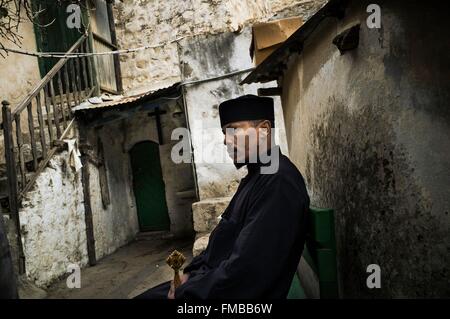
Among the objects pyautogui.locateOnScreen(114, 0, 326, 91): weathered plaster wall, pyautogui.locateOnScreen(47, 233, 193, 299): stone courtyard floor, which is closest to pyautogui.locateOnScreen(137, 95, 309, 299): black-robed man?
pyautogui.locateOnScreen(47, 233, 193, 299): stone courtyard floor

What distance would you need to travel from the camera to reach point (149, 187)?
31.1ft

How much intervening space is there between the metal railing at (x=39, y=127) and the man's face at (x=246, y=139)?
4.67 m

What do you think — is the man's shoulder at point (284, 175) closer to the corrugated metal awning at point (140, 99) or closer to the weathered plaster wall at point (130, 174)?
the corrugated metal awning at point (140, 99)

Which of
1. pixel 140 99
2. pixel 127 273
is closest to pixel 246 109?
pixel 140 99

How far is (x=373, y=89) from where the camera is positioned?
1.84m

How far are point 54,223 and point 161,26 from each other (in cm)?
695

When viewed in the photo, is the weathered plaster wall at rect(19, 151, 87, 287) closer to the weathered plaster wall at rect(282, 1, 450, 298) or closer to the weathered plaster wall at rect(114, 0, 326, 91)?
the weathered plaster wall at rect(114, 0, 326, 91)

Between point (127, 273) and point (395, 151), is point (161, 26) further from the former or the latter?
point (395, 151)

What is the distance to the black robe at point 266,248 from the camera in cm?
163

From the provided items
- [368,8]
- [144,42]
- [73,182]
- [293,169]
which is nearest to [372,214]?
[293,169]

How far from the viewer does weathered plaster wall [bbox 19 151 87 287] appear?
5.40 meters

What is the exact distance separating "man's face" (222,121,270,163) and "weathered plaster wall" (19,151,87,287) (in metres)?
4.75

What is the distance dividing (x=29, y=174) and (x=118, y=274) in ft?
8.42
